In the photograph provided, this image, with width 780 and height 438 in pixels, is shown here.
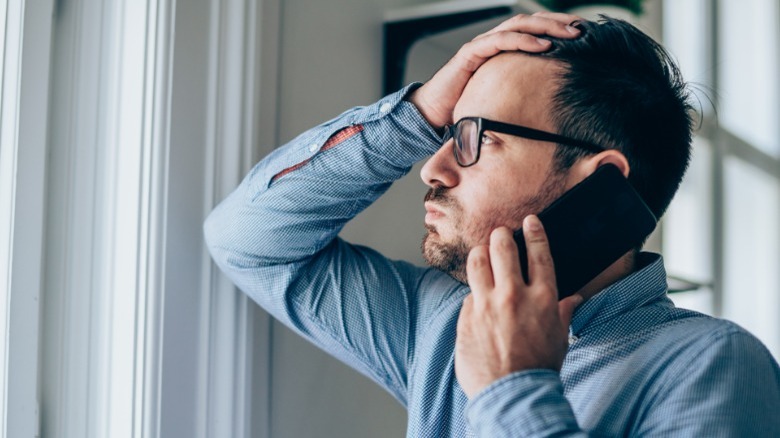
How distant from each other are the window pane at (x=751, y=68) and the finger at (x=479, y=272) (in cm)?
276

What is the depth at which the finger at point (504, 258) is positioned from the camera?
78 centimetres

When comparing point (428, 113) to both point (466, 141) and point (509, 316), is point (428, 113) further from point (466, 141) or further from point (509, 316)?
point (509, 316)

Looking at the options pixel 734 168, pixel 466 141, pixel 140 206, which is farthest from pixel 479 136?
pixel 734 168

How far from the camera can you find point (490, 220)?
96cm

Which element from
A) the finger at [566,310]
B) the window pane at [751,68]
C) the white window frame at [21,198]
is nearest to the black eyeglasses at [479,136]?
the finger at [566,310]

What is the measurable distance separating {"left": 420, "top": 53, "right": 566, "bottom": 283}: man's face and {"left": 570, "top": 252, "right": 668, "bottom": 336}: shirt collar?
0.48 ft

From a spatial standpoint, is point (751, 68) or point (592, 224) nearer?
point (592, 224)

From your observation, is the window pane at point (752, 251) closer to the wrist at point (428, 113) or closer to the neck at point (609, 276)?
the neck at point (609, 276)

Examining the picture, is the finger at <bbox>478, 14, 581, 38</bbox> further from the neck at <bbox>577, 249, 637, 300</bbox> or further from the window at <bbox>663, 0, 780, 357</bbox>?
the window at <bbox>663, 0, 780, 357</bbox>

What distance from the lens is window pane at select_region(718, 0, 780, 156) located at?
314cm

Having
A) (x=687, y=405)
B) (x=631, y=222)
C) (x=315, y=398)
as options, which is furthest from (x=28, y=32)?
(x=687, y=405)

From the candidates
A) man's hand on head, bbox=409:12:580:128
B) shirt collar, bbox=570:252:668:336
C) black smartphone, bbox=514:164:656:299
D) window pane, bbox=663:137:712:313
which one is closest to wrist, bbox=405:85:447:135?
man's hand on head, bbox=409:12:580:128

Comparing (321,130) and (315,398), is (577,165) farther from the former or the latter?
(315,398)

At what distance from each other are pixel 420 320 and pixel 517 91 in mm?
400
